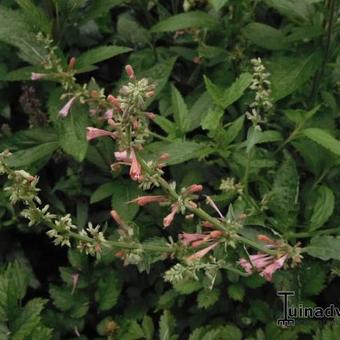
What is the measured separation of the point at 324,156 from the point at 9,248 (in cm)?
134

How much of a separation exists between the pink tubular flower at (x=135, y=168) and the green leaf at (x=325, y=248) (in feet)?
2.15

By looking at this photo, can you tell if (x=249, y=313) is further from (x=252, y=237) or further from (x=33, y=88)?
(x=33, y=88)

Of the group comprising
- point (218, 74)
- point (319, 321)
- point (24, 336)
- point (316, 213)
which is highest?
point (218, 74)

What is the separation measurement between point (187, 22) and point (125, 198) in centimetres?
72

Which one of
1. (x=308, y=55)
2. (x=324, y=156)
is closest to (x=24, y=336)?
(x=324, y=156)

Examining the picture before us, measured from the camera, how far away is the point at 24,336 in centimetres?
209

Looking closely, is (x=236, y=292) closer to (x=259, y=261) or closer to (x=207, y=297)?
(x=207, y=297)

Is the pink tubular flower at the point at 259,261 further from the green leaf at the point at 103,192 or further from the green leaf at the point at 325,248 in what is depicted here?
the green leaf at the point at 103,192

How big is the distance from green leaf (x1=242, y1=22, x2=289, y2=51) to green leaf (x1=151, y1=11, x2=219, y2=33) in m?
0.14

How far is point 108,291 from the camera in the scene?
2.36 metres

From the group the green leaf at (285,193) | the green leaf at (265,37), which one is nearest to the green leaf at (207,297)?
the green leaf at (285,193)

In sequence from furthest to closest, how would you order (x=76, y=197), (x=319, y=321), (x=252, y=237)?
(x=76, y=197), (x=319, y=321), (x=252, y=237)

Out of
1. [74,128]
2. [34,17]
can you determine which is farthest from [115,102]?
[34,17]

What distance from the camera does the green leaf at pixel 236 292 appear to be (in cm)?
219
